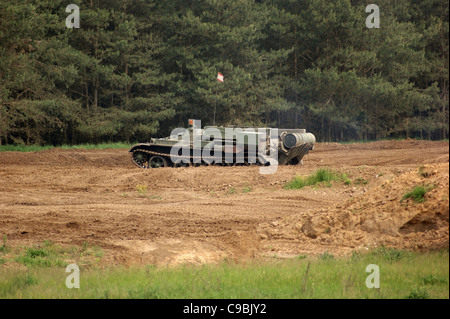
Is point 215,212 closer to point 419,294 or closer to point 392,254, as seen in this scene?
point 392,254

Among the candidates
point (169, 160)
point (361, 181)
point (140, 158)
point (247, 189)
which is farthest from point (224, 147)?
point (361, 181)

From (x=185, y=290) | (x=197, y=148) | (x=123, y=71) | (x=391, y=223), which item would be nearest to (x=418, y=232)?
(x=391, y=223)

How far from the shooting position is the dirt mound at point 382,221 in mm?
8273

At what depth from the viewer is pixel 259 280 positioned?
699cm

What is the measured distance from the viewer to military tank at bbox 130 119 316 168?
63.5ft

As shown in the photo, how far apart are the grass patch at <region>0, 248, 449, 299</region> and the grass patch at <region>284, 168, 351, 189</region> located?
7.09 m

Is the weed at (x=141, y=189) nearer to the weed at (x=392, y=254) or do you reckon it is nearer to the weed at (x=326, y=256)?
the weed at (x=326, y=256)

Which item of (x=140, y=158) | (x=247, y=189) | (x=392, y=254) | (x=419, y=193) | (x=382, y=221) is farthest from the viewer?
(x=140, y=158)

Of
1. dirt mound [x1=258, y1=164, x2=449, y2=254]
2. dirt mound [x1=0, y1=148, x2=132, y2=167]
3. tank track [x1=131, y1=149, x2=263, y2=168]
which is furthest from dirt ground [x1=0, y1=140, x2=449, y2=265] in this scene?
dirt mound [x1=0, y1=148, x2=132, y2=167]

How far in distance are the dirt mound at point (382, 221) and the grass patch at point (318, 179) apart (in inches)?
189

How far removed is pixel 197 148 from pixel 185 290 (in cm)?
1333

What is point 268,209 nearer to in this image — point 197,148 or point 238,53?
point 197,148

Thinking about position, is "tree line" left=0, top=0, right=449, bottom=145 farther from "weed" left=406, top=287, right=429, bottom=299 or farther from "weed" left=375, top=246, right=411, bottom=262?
"weed" left=406, top=287, right=429, bottom=299

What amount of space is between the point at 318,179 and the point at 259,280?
8.87 metres
